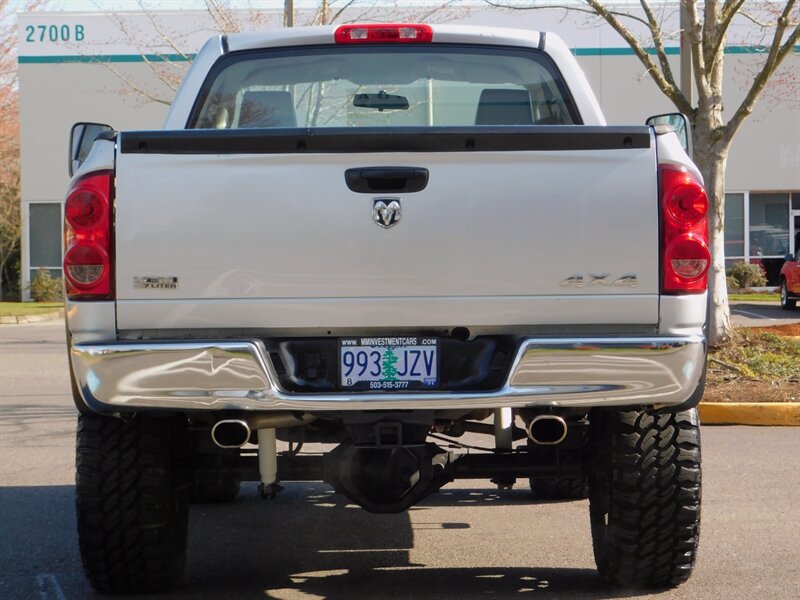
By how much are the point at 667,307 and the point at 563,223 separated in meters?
0.45

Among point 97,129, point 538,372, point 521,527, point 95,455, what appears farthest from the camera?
point 521,527

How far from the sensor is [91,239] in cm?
423

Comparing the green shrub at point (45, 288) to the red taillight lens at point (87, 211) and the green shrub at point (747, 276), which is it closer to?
the green shrub at point (747, 276)

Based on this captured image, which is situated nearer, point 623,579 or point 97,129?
point 623,579

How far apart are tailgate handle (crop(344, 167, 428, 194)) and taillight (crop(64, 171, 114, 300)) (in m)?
0.82

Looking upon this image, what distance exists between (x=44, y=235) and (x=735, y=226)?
19.8 meters

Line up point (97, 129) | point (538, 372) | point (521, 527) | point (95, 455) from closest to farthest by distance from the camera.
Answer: point (538, 372), point (95, 455), point (97, 129), point (521, 527)

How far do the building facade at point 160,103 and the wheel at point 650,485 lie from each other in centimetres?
2876

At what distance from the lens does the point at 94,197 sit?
13.9 ft

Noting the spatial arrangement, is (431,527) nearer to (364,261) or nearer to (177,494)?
(177,494)

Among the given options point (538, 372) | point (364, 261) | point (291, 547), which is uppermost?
point (364, 261)

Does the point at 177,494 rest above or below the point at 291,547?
above

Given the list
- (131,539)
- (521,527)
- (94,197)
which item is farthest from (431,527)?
(94,197)

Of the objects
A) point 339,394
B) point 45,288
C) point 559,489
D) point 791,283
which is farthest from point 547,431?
point 45,288
